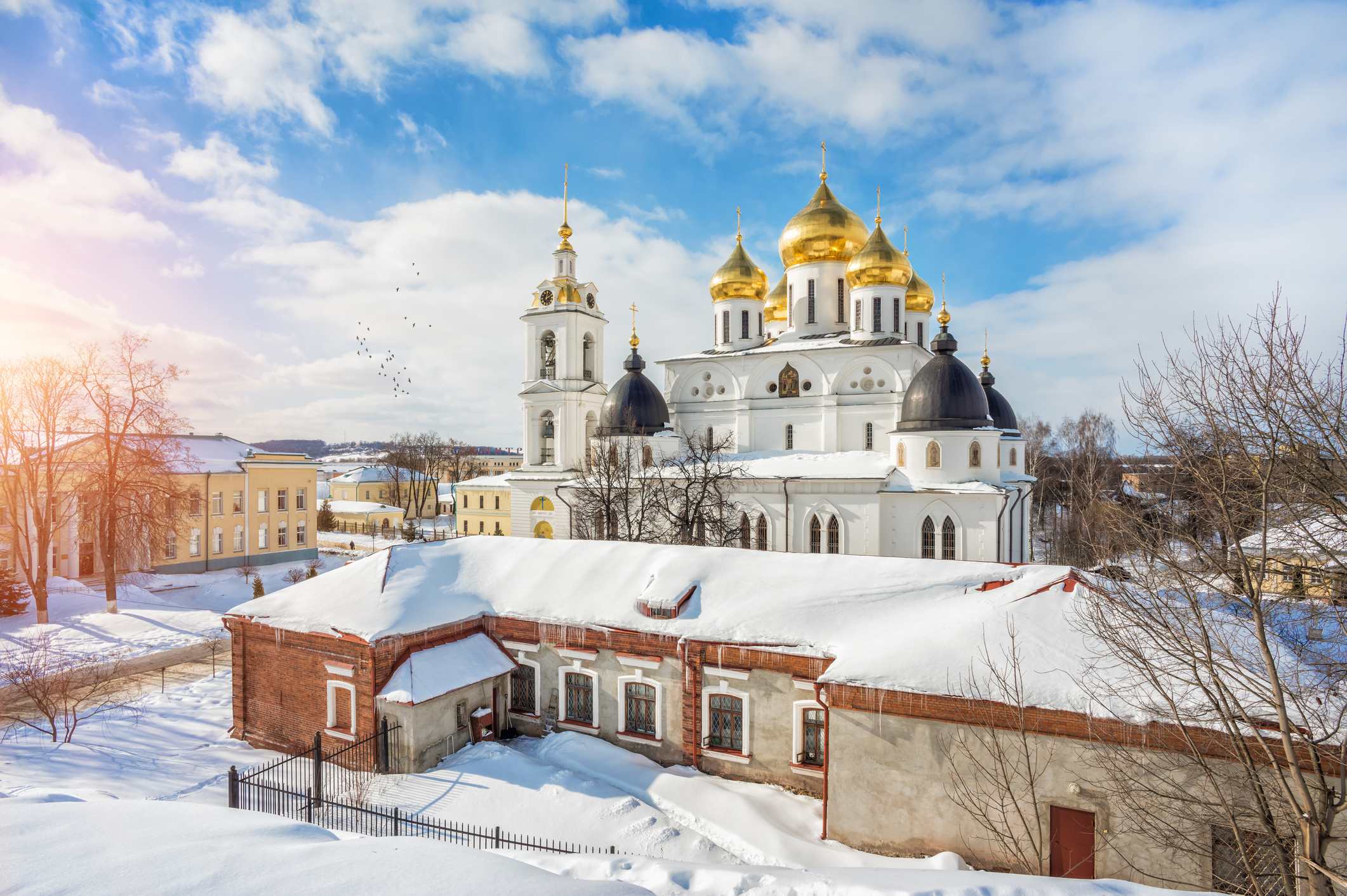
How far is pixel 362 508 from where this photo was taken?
58219mm

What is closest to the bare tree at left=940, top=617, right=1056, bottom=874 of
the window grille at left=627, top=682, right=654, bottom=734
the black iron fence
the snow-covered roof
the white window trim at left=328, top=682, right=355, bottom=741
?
the black iron fence

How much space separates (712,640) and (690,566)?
7.17 ft

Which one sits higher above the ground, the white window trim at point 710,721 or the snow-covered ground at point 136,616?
the white window trim at point 710,721

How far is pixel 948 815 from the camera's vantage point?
29.9 ft

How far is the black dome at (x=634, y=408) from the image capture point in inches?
1184

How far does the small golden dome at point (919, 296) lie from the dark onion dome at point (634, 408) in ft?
47.6

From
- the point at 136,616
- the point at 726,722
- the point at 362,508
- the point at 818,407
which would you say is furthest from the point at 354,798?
the point at 362,508

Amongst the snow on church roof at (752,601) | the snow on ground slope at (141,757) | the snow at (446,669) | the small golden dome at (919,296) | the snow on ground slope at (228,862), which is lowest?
the snow on ground slope at (141,757)

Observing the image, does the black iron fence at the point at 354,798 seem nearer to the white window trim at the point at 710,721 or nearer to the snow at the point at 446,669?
the snow at the point at 446,669

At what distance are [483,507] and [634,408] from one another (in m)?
19.5

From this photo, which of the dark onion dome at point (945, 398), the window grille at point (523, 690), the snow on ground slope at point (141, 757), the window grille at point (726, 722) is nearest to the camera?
the snow on ground slope at point (141, 757)

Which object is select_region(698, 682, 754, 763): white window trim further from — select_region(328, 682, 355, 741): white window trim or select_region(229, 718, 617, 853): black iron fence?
select_region(328, 682, 355, 741): white window trim

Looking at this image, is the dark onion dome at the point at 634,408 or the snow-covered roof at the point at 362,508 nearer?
the dark onion dome at the point at 634,408

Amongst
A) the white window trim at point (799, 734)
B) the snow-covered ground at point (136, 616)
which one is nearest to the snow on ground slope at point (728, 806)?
the white window trim at point (799, 734)
